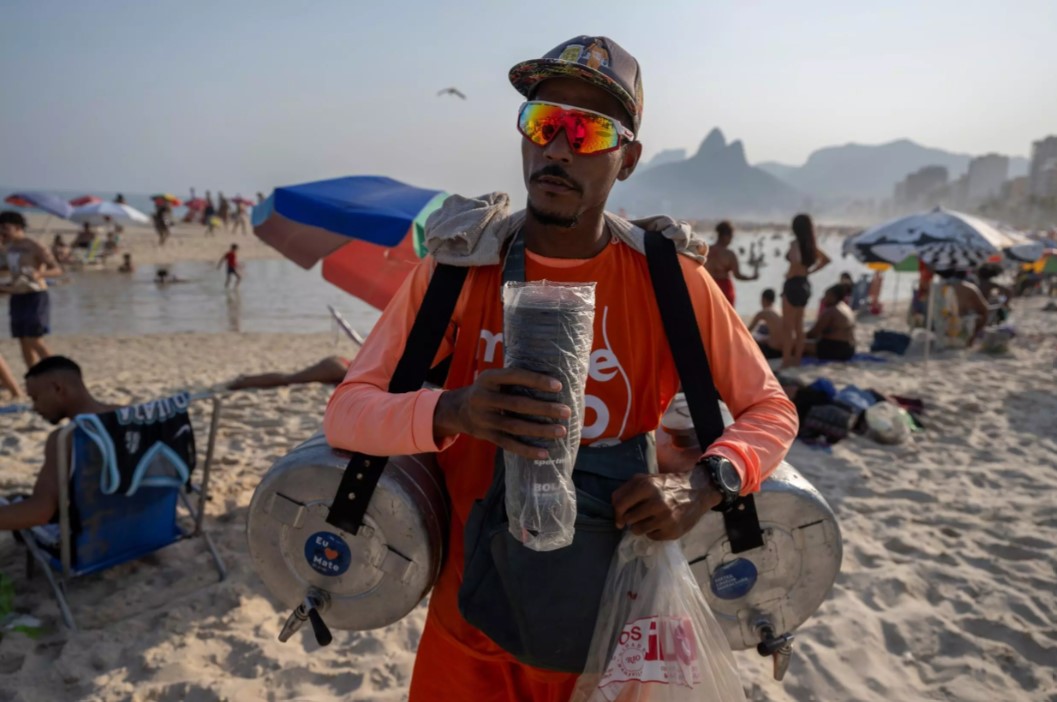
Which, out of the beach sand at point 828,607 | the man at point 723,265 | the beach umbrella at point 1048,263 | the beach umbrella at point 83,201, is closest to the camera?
the beach sand at point 828,607

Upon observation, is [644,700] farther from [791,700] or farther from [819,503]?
[791,700]

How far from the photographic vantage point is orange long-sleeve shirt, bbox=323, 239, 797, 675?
55.2 inches

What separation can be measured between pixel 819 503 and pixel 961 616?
2721 mm

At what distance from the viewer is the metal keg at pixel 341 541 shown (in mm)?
1429

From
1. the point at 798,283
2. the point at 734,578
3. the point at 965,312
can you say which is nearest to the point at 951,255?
the point at 798,283

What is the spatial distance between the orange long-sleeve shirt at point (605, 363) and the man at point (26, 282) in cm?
791

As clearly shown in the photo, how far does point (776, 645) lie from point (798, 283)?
8060mm

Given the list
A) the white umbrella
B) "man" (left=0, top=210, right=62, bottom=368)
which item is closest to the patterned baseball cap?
"man" (left=0, top=210, right=62, bottom=368)

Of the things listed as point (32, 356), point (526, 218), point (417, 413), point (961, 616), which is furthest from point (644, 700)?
point (32, 356)

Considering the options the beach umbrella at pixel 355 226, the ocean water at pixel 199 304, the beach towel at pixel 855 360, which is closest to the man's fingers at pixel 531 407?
the beach umbrella at pixel 355 226

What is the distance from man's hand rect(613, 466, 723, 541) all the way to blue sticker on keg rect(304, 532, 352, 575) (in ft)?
2.01

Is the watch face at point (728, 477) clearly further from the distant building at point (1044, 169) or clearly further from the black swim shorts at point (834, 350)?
the distant building at point (1044, 169)

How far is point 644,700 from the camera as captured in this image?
4.05 ft

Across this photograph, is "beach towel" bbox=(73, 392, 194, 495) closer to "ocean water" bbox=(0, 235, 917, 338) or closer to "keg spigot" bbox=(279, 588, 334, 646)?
"keg spigot" bbox=(279, 588, 334, 646)
